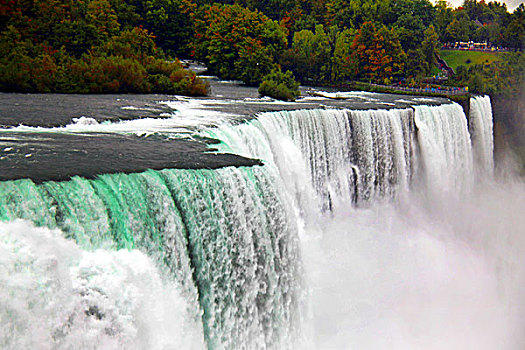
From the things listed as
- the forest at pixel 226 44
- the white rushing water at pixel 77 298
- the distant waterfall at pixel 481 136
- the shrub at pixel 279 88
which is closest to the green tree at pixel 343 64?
the forest at pixel 226 44

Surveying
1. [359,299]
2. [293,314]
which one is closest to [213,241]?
[293,314]

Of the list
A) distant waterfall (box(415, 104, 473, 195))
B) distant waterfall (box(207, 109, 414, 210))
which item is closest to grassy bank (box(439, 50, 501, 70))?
distant waterfall (box(415, 104, 473, 195))

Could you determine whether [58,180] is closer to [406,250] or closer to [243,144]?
[243,144]

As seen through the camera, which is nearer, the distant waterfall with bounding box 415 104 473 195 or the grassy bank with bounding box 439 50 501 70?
the distant waterfall with bounding box 415 104 473 195

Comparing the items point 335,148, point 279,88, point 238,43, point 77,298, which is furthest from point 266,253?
point 238,43

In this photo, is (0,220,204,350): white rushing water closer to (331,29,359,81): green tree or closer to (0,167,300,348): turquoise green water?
(0,167,300,348): turquoise green water

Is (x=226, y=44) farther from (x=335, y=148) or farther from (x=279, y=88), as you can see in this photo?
(x=335, y=148)

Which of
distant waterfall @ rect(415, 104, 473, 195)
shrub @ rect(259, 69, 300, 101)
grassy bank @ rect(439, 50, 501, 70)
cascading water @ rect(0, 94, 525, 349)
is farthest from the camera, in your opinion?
grassy bank @ rect(439, 50, 501, 70)

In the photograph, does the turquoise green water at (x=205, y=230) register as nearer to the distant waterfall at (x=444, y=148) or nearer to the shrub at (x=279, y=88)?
the distant waterfall at (x=444, y=148)
